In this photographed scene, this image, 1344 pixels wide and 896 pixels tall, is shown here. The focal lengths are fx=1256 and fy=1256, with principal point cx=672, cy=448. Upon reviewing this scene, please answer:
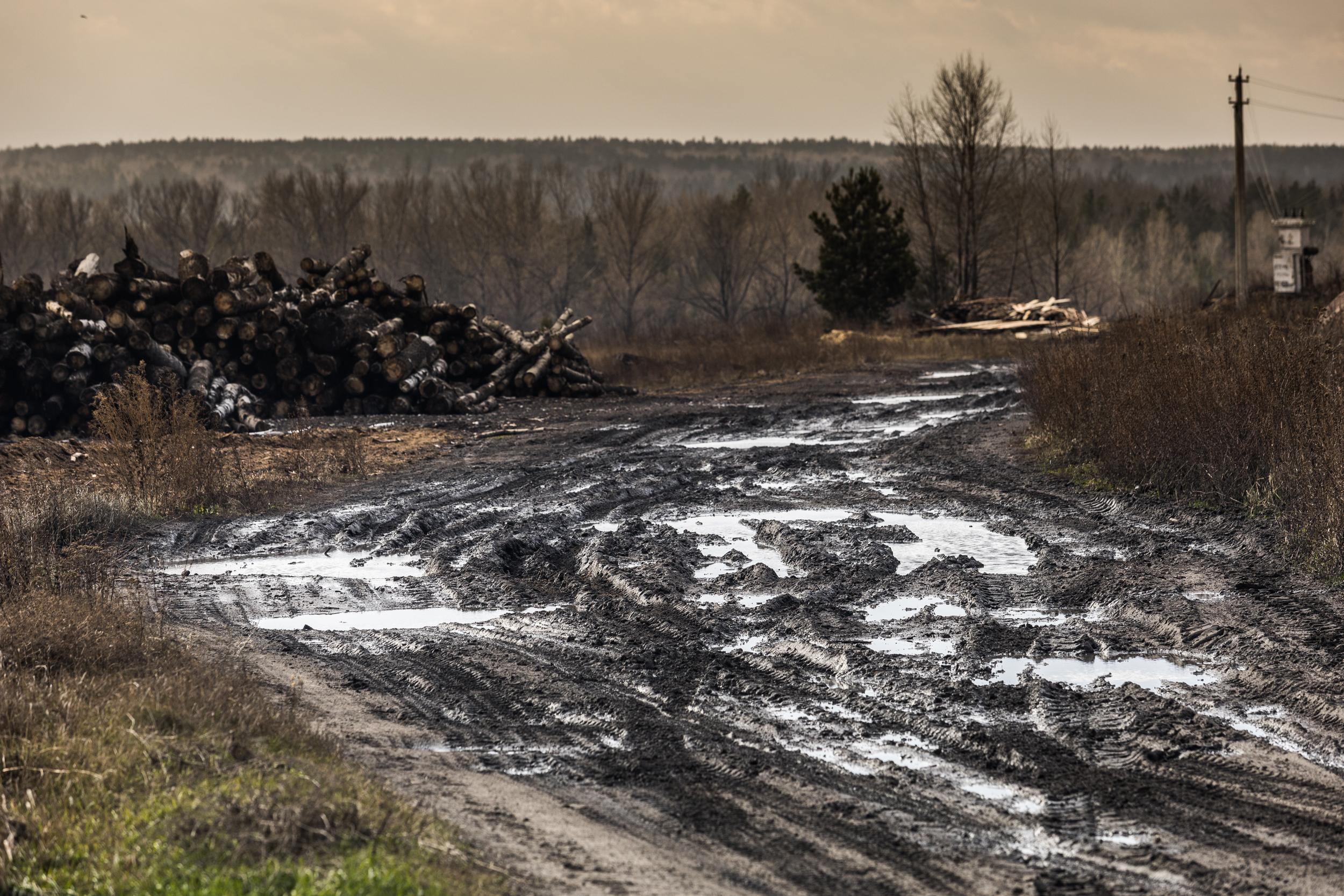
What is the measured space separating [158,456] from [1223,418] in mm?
10648

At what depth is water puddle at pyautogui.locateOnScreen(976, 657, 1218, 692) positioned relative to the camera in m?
6.94

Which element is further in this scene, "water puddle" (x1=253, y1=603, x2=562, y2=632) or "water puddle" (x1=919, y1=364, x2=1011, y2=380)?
"water puddle" (x1=919, y1=364, x2=1011, y2=380)

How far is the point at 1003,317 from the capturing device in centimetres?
4203

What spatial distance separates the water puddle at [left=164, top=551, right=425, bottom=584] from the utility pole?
28883mm

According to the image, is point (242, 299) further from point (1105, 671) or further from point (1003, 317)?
point (1003, 317)

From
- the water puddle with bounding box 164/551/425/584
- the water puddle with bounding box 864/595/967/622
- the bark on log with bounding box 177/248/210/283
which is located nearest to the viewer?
the water puddle with bounding box 864/595/967/622


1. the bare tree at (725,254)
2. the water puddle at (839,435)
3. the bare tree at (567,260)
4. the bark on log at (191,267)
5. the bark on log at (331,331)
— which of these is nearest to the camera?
→ the water puddle at (839,435)

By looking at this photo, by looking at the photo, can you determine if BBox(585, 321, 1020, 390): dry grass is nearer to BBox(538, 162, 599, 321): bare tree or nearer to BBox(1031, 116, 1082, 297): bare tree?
BBox(1031, 116, 1082, 297): bare tree

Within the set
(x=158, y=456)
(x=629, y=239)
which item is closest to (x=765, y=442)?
(x=158, y=456)

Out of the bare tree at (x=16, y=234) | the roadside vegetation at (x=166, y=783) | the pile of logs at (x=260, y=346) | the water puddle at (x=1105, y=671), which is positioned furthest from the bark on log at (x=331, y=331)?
the bare tree at (x=16, y=234)

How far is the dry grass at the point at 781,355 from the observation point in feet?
103

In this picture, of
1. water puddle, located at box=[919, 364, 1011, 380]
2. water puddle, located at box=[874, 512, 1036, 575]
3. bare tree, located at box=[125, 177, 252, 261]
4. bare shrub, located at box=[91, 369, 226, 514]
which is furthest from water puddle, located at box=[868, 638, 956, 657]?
bare tree, located at box=[125, 177, 252, 261]

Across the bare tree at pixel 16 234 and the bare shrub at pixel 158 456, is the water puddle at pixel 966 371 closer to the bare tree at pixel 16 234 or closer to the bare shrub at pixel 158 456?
the bare shrub at pixel 158 456

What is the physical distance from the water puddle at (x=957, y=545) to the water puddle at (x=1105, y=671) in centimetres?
226
